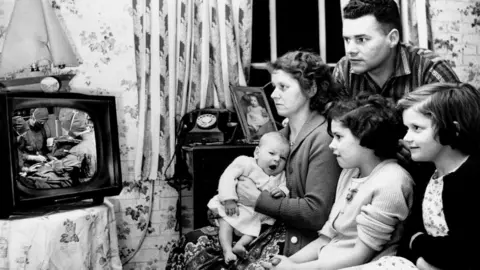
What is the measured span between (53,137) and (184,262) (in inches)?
30.5

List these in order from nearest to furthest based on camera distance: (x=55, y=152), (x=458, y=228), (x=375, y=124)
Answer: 1. (x=458, y=228)
2. (x=375, y=124)
3. (x=55, y=152)

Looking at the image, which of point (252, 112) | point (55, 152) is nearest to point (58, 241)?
point (55, 152)

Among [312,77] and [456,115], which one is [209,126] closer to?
[312,77]

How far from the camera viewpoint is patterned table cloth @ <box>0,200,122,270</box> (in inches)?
78.6

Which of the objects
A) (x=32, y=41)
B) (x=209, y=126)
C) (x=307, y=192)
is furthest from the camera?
(x=209, y=126)

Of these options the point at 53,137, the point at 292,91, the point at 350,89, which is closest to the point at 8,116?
the point at 53,137

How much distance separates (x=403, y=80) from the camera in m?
2.09

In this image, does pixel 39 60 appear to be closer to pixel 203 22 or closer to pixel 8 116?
pixel 8 116

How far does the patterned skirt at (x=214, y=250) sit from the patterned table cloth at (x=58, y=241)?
1.27 ft

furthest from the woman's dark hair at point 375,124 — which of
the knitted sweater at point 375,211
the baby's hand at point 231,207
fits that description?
the baby's hand at point 231,207

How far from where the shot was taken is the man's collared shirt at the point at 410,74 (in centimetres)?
202

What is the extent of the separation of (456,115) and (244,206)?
0.89m

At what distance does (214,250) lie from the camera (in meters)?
2.03

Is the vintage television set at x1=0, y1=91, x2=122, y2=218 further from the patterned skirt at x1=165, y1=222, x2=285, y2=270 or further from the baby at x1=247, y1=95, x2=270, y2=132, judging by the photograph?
the baby at x1=247, y1=95, x2=270, y2=132
